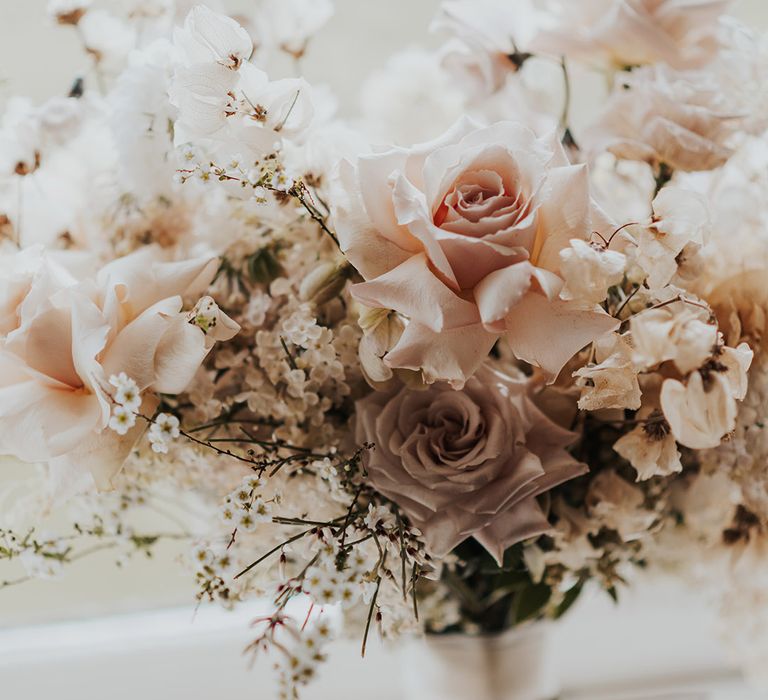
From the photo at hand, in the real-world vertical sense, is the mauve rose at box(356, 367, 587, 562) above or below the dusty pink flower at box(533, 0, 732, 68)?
below

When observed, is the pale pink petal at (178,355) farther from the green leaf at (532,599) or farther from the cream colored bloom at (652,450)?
the green leaf at (532,599)

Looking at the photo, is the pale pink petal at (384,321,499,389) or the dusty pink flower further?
the dusty pink flower

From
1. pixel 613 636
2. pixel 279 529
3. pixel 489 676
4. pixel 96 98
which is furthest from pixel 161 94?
pixel 613 636

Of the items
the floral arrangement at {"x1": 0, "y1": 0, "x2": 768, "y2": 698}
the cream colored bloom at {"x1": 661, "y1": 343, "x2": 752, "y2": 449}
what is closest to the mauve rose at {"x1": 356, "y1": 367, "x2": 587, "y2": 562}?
the floral arrangement at {"x1": 0, "y1": 0, "x2": 768, "y2": 698}

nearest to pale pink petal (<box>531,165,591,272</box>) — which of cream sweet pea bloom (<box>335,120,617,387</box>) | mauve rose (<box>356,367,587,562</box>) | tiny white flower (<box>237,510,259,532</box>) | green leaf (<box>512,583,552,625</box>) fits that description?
cream sweet pea bloom (<box>335,120,617,387</box>)

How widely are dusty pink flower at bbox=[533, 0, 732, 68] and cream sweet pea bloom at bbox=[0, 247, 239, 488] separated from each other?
0.40 m

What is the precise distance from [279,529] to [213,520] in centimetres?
9

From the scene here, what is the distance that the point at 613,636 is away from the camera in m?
1.13

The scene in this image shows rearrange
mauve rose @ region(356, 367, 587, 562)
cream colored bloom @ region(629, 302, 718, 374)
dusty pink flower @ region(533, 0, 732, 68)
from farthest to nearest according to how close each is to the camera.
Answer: dusty pink flower @ region(533, 0, 732, 68), mauve rose @ region(356, 367, 587, 562), cream colored bloom @ region(629, 302, 718, 374)

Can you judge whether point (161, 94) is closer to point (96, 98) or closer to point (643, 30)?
point (96, 98)

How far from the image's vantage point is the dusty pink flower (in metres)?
0.72

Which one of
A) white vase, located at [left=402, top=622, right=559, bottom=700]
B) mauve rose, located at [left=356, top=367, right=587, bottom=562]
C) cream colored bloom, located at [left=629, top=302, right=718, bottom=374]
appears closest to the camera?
cream colored bloom, located at [left=629, top=302, right=718, bottom=374]

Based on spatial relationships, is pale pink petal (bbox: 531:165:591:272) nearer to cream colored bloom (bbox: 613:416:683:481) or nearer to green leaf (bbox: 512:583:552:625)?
cream colored bloom (bbox: 613:416:683:481)

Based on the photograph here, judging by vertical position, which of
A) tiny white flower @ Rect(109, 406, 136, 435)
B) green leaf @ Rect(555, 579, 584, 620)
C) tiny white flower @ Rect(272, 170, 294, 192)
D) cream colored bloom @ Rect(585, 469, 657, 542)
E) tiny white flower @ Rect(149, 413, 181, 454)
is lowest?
green leaf @ Rect(555, 579, 584, 620)
